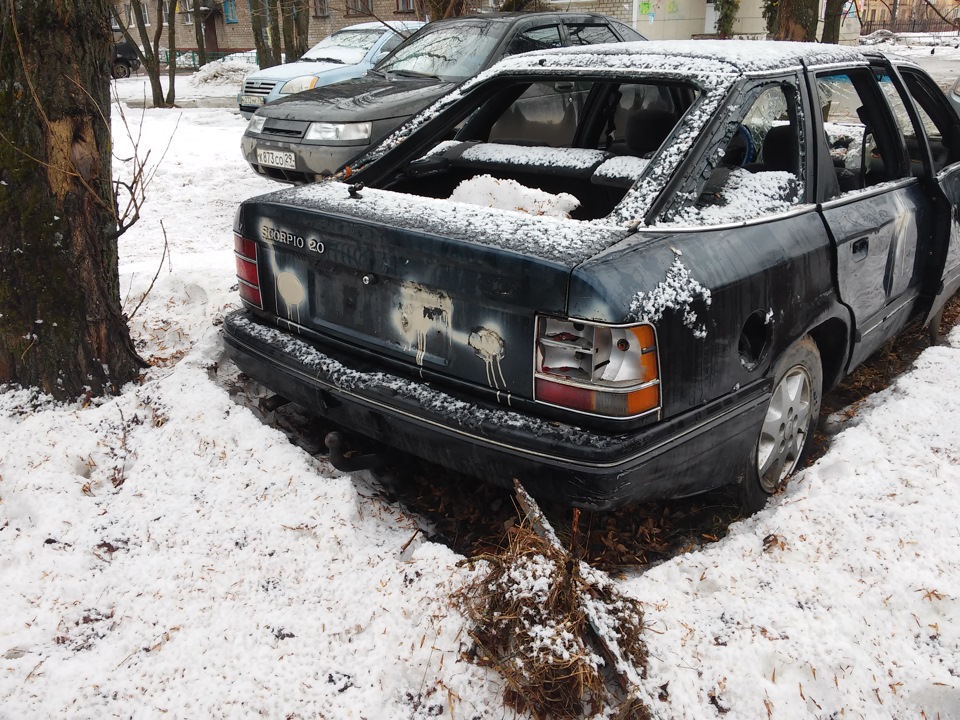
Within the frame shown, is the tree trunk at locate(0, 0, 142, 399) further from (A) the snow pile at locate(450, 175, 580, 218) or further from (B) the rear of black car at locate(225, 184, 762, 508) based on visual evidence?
(A) the snow pile at locate(450, 175, 580, 218)

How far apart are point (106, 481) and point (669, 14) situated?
30130 millimetres

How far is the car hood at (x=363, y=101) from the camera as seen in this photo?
732 centimetres

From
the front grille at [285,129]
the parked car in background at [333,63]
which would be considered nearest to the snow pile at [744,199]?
the front grille at [285,129]

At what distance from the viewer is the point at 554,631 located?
2107 mm

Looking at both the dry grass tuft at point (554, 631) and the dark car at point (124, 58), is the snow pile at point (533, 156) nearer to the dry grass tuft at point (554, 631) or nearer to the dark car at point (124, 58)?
the dry grass tuft at point (554, 631)

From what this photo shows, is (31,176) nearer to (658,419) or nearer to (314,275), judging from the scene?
(314,275)

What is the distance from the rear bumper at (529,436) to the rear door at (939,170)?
185 cm

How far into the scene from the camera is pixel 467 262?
8.26ft

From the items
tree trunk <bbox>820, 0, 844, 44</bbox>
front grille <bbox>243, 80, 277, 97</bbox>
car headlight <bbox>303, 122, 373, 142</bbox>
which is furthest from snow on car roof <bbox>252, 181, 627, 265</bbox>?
front grille <bbox>243, 80, 277, 97</bbox>

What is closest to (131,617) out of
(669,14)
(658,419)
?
(658,419)

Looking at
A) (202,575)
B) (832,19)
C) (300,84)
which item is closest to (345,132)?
(300,84)

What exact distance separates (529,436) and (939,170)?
9.84 feet

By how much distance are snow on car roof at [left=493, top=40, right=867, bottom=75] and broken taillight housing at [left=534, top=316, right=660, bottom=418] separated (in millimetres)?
1229

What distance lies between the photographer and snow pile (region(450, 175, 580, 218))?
10.4 ft
